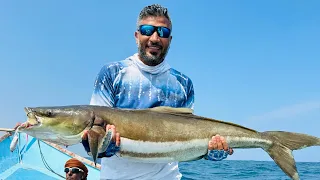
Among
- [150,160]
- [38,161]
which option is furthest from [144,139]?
[38,161]

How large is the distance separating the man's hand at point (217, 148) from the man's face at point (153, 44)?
1256 mm

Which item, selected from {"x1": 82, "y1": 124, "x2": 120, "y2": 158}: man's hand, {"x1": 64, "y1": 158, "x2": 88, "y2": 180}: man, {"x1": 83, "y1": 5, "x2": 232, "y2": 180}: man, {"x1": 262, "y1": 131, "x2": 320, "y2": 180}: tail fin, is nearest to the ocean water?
{"x1": 64, "y1": 158, "x2": 88, "y2": 180}: man

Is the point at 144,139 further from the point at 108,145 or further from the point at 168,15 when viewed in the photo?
the point at 168,15

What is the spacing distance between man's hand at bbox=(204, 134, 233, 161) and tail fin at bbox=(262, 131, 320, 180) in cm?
67

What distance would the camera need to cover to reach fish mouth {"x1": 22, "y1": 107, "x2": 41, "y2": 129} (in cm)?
437

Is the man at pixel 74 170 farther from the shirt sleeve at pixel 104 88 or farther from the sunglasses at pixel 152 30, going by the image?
the sunglasses at pixel 152 30

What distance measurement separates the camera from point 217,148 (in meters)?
4.68

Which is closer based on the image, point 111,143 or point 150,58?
point 111,143

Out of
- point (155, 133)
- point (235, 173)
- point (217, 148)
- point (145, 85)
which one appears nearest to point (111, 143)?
point (155, 133)

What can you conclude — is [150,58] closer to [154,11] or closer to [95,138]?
[154,11]

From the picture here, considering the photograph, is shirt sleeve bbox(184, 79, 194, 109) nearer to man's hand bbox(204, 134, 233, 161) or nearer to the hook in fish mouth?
man's hand bbox(204, 134, 233, 161)

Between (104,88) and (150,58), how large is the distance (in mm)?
707

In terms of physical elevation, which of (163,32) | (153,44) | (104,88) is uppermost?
(163,32)

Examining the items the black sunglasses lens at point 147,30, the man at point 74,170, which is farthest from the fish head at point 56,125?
the man at point 74,170
